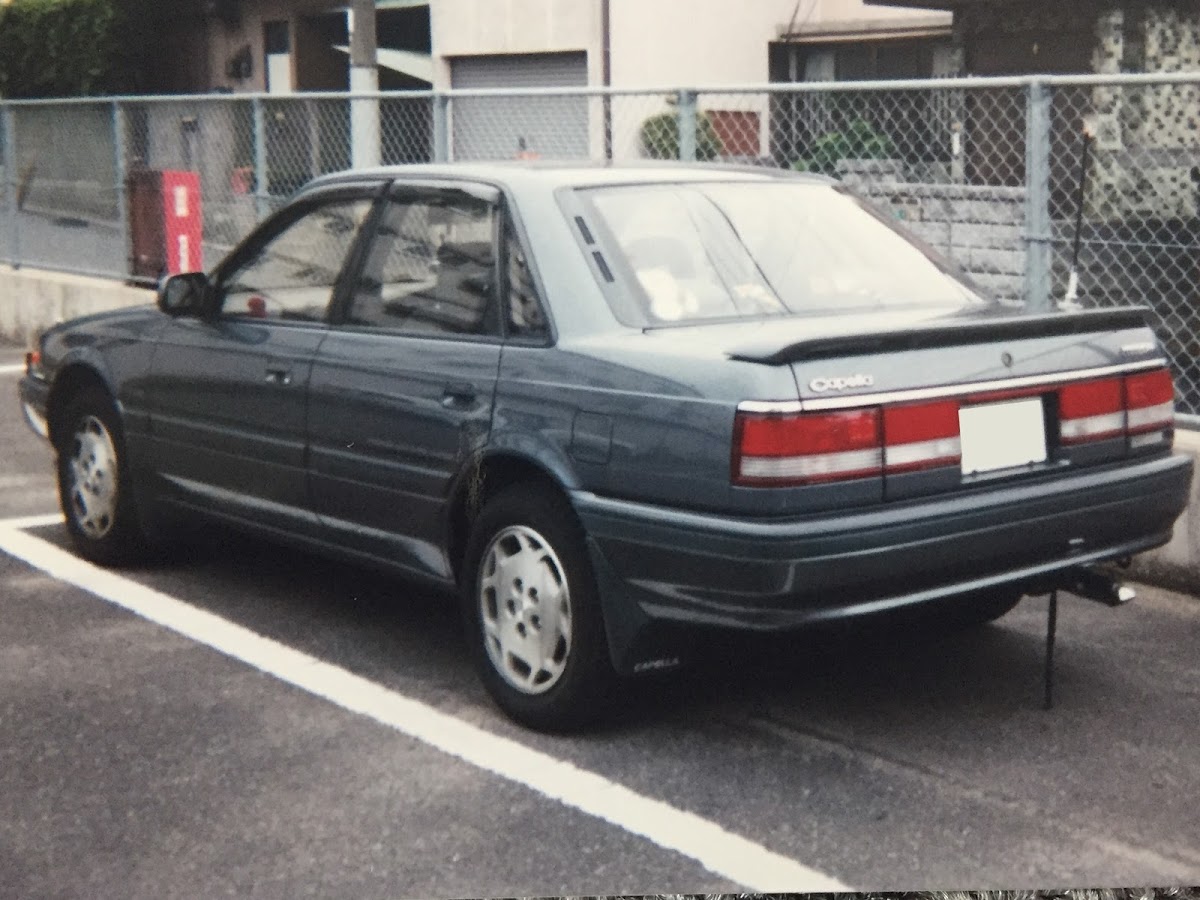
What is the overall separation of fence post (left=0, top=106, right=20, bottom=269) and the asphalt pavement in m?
9.55

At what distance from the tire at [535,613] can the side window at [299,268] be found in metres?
1.14

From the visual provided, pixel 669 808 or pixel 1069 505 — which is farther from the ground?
pixel 1069 505

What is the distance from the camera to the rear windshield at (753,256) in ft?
16.5

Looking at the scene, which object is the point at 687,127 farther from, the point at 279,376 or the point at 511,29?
the point at 511,29

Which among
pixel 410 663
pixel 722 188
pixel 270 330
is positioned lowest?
pixel 410 663

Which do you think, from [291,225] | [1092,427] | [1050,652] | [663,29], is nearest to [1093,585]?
[1050,652]

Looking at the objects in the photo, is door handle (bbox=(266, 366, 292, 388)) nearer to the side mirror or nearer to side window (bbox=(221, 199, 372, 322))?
side window (bbox=(221, 199, 372, 322))

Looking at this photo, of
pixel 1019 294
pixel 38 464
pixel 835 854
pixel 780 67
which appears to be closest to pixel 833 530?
pixel 835 854

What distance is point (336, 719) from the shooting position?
5.14m

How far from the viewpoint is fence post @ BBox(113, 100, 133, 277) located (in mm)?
13555

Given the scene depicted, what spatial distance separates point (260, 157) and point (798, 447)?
837 centimetres

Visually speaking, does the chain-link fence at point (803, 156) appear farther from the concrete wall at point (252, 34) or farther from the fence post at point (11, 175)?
the concrete wall at point (252, 34)

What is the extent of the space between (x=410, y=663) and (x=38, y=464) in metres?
4.27

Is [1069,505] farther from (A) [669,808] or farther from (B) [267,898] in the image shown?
(B) [267,898]
